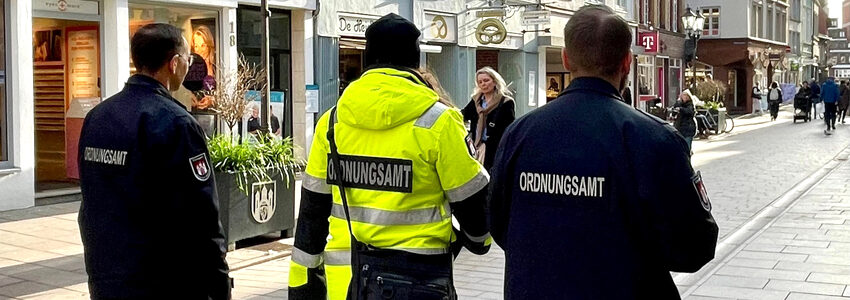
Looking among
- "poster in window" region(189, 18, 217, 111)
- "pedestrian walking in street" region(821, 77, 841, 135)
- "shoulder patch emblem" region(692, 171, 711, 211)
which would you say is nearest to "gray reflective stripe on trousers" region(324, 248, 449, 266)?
"shoulder patch emblem" region(692, 171, 711, 211)

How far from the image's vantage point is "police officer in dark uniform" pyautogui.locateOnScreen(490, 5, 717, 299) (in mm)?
2627

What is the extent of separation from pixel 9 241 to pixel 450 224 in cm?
711

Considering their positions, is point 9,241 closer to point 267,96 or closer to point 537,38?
point 267,96

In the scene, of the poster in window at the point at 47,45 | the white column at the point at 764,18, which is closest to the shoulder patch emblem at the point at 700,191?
the poster in window at the point at 47,45

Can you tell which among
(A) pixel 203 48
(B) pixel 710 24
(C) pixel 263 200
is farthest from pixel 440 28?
(B) pixel 710 24

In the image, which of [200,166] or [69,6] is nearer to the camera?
[200,166]

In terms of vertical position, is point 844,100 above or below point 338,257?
above

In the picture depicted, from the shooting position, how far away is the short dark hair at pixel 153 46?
361 centimetres

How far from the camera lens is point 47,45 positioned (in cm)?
1326

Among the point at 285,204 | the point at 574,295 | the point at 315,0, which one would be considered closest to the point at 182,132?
the point at 574,295

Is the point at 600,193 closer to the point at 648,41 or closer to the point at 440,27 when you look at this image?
the point at 440,27

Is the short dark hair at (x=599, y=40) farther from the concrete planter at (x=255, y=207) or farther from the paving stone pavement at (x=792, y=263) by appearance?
the concrete planter at (x=255, y=207)

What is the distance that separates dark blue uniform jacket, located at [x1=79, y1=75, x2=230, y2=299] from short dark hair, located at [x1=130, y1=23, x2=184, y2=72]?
0.13 m

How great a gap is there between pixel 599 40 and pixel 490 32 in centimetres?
1999
